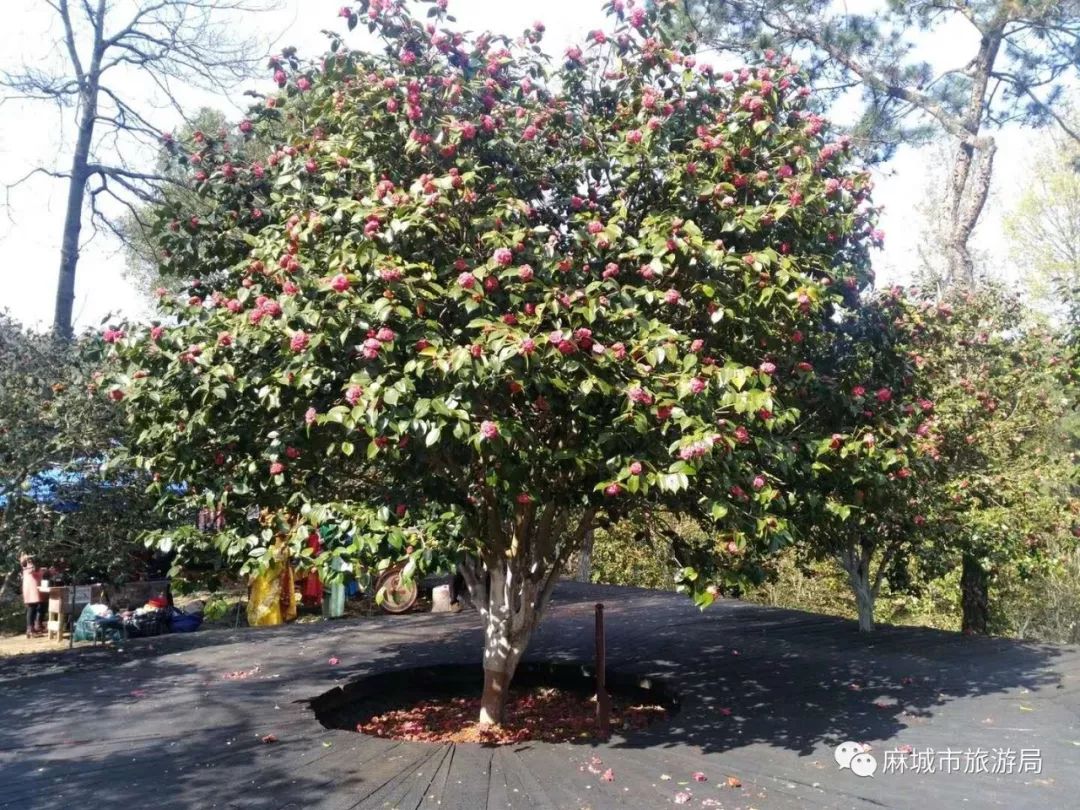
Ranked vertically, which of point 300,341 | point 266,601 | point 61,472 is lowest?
point 266,601

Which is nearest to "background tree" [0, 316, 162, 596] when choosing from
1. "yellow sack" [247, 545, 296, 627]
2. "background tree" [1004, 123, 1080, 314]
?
"yellow sack" [247, 545, 296, 627]

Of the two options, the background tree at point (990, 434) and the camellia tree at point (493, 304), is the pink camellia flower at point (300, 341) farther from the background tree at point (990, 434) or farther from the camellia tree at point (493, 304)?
the background tree at point (990, 434)

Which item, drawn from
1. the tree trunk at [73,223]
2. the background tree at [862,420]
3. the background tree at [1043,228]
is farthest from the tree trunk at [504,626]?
the background tree at [1043,228]

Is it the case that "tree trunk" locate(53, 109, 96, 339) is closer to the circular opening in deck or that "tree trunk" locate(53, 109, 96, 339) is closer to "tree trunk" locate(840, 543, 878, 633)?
the circular opening in deck

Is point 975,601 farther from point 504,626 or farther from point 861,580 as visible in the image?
point 504,626

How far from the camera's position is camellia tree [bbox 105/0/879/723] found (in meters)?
3.64

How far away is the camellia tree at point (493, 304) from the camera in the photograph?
3.64 m

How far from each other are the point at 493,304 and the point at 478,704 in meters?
3.46

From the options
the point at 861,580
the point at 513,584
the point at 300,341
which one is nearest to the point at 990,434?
the point at 861,580

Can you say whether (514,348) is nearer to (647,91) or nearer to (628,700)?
(647,91)

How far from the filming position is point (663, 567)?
42.6ft

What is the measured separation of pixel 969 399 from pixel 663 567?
6359 mm

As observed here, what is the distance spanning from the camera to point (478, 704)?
20.3 ft

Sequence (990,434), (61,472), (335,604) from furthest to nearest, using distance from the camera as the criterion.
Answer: (335,604) → (990,434) → (61,472)
